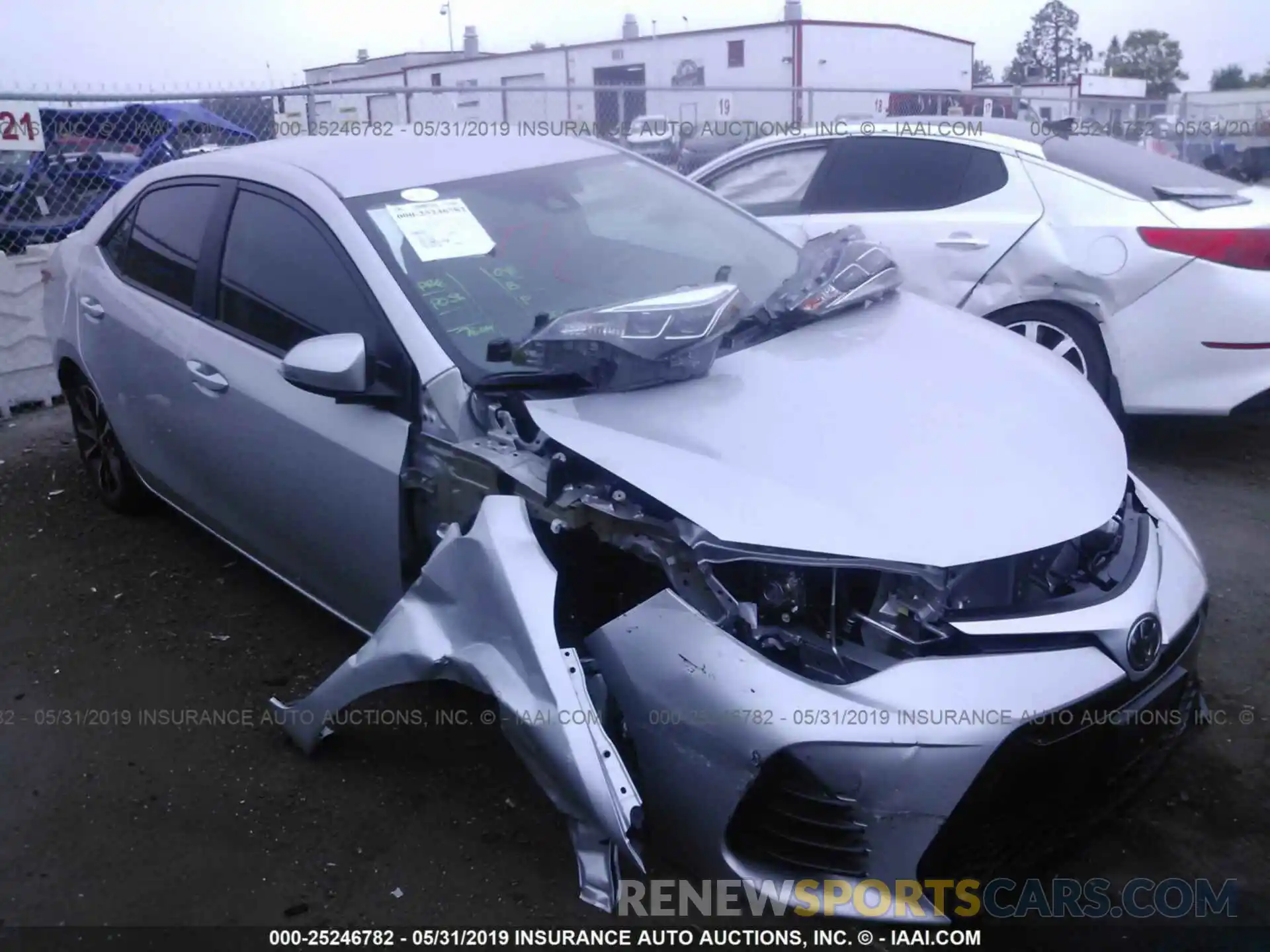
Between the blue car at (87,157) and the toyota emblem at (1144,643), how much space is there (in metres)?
9.11

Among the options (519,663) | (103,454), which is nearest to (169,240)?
(103,454)

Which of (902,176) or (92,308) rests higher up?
(902,176)

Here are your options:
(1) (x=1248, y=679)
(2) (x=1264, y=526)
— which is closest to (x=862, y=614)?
(1) (x=1248, y=679)

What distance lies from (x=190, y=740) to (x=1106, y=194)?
→ 4521 millimetres

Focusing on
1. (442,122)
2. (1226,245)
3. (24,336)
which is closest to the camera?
(1226,245)

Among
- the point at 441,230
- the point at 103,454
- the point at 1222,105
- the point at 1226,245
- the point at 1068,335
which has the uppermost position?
the point at 1222,105

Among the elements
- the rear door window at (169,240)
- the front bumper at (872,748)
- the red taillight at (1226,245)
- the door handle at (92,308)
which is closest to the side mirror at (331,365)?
the front bumper at (872,748)

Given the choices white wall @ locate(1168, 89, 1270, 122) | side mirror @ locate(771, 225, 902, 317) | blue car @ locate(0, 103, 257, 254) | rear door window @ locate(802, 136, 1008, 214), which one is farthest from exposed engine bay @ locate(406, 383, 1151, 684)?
white wall @ locate(1168, 89, 1270, 122)

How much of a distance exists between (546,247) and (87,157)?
478 inches

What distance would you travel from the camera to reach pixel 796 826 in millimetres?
2229

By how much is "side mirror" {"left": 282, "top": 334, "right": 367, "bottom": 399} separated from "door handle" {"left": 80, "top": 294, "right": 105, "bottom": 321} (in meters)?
1.92

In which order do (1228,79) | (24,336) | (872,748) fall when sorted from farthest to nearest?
→ (1228,79) → (24,336) → (872,748)

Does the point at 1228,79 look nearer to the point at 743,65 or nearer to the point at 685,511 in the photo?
the point at 743,65

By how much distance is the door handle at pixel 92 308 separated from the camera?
445cm
